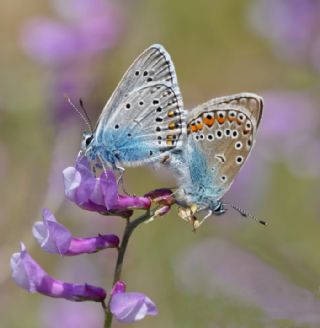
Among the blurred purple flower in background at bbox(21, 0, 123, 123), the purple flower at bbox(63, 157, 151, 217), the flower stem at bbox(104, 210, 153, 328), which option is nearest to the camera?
the flower stem at bbox(104, 210, 153, 328)

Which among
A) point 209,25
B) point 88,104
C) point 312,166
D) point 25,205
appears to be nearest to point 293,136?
point 312,166

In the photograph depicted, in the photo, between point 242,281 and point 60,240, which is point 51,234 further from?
point 242,281

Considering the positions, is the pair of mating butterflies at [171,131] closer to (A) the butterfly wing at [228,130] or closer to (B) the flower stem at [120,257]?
(A) the butterfly wing at [228,130]

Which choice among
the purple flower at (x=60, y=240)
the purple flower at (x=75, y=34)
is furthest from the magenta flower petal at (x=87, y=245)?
the purple flower at (x=75, y=34)

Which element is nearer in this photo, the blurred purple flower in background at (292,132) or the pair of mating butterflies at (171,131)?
the pair of mating butterflies at (171,131)

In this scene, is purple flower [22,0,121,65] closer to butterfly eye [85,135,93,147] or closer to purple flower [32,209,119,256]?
butterfly eye [85,135,93,147]

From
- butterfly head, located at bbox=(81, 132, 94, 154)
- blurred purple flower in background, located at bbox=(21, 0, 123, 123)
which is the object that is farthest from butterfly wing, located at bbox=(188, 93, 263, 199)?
blurred purple flower in background, located at bbox=(21, 0, 123, 123)

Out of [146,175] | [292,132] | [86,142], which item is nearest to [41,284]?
[86,142]
